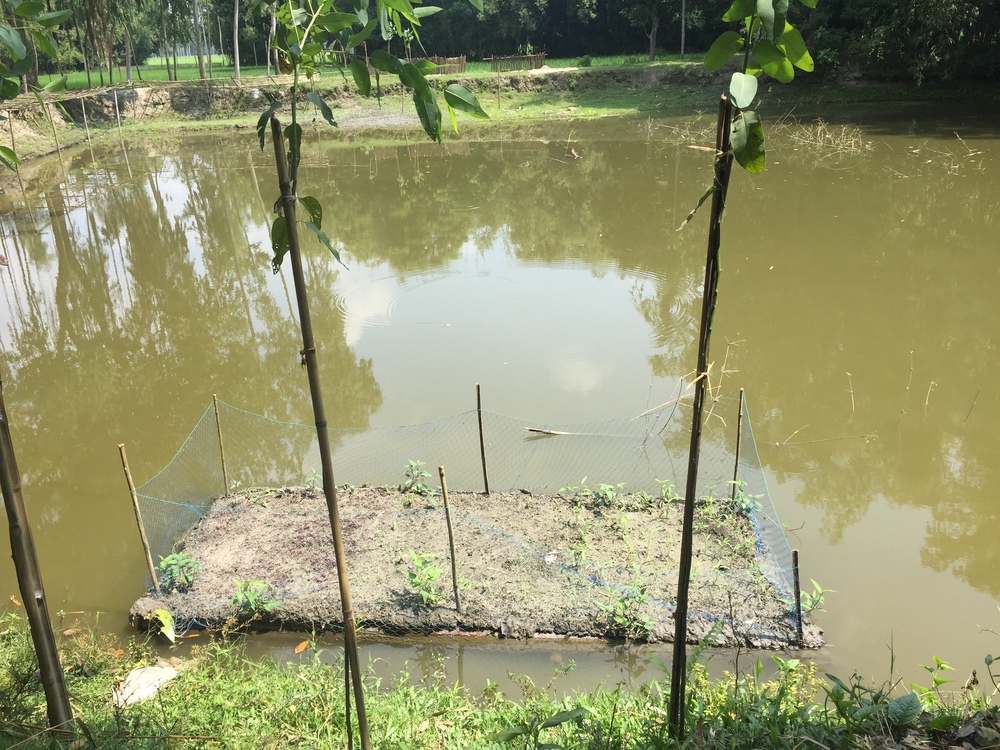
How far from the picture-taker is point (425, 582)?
4.29 meters

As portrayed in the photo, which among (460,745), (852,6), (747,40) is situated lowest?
(460,745)

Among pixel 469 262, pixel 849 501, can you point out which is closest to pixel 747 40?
pixel 849 501

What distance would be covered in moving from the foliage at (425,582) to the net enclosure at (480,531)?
13 mm

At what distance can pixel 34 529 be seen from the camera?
211 inches

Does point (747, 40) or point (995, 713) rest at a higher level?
point (747, 40)

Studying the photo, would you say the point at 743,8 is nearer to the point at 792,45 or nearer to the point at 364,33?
the point at 792,45

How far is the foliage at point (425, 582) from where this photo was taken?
4.24m

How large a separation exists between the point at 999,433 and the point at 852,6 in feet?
67.6

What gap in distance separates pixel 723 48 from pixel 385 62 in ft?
2.30

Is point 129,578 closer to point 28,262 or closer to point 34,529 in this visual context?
point 34,529

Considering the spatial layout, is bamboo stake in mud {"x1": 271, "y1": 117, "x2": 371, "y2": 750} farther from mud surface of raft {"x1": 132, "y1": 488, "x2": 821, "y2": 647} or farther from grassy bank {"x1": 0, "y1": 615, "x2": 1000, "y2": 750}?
mud surface of raft {"x1": 132, "y1": 488, "x2": 821, "y2": 647}

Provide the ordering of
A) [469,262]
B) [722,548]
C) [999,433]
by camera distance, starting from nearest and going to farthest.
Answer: [722,548]
[999,433]
[469,262]

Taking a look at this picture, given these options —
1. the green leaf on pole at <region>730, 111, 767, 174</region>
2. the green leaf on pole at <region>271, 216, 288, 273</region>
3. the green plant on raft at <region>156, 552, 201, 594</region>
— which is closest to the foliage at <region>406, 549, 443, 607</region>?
the green plant on raft at <region>156, 552, 201, 594</region>

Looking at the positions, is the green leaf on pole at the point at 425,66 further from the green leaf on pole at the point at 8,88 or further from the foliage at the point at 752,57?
the green leaf on pole at the point at 8,88
